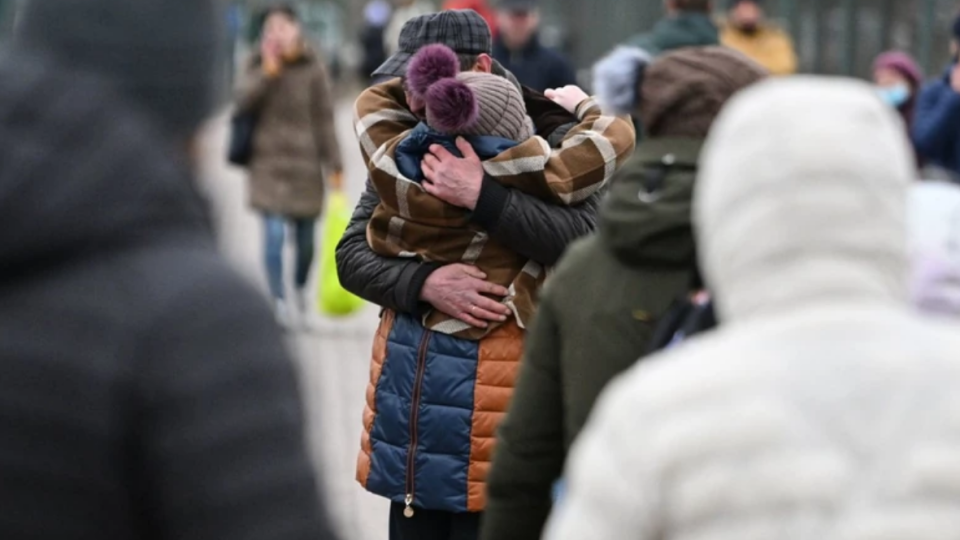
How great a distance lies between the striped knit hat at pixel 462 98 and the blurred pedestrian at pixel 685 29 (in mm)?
4004

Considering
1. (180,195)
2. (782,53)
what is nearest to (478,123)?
(180,195)

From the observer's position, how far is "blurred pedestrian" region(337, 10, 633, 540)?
4562mm

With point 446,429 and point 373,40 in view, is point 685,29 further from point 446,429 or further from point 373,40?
point 373,40

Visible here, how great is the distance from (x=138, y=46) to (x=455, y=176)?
91.9 inches

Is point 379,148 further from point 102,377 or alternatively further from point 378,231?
point 102,377

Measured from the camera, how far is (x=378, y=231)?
4785 millimetres

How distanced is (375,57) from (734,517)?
24.3 meters

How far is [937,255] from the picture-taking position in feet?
10.4

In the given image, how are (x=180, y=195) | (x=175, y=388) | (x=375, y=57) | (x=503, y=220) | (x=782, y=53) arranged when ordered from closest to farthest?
(x=175, y=388)
(x=180, y=195)
(x=503, y=220)
(x=782, y=53)
(x=375, y=57)

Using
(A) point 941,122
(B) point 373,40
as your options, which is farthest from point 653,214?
(B) point 373,40

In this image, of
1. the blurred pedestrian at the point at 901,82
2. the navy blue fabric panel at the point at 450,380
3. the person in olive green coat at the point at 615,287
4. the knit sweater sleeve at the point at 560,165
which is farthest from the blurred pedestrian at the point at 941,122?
the person in olive green coat at the point at 615,287

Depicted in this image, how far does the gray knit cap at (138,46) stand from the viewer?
7.35ft

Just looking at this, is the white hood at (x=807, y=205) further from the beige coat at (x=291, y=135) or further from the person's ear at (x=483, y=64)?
the beige coat at (x=291, y=135)

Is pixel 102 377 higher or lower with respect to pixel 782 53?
higher
